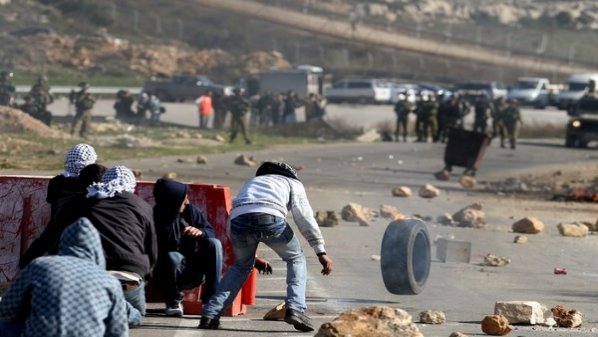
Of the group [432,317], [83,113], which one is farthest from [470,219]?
[83,113]

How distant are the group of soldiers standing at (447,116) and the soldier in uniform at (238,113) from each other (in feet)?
21.4

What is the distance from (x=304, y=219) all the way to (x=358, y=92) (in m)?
59.5

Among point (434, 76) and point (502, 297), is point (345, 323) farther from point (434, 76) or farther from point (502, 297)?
point (434, 76)

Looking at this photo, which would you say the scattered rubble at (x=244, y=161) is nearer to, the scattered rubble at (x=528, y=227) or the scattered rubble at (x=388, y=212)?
the scattered rubble at (x=388, y=212)

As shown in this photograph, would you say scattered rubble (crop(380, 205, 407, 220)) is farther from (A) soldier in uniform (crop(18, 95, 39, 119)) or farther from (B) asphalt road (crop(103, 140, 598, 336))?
(A) soldier in uniform (crop(18, 95, 39, 119))

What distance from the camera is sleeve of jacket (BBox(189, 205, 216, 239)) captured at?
1065 cm

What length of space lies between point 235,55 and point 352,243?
2505 inches

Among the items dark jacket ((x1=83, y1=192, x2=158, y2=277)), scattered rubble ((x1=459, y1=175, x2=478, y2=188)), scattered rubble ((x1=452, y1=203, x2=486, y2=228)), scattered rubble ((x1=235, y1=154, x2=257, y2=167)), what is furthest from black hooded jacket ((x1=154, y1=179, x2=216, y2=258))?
scattered rubble ((x1=235, y1=154, x2=257, y2=167))

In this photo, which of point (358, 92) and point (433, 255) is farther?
point (358, 92)

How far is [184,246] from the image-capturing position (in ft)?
34.8

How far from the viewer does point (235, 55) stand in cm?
8131

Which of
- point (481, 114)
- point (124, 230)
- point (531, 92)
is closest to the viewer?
point (124, 230)

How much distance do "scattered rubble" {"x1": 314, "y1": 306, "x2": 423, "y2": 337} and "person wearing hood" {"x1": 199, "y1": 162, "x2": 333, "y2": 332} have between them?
1.06 meters

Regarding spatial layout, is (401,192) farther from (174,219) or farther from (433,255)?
(174,219)
